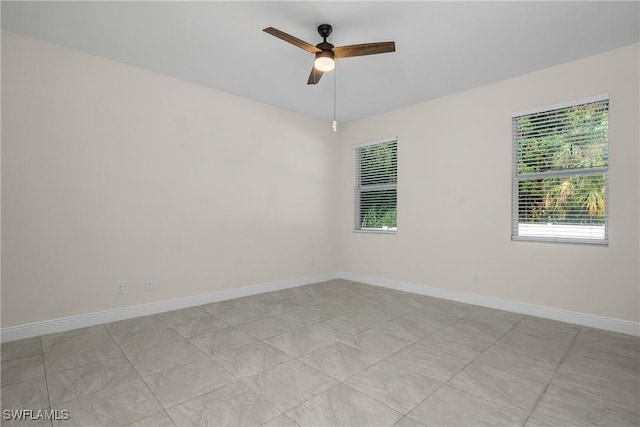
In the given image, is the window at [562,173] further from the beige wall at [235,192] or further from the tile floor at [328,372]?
the tile floor at [328,372]

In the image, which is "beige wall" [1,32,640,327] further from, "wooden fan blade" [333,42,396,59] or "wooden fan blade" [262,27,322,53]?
"wooden fan blade" [333,42,396,59]

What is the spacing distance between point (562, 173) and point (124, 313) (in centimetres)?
503

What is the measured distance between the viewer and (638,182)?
Result: 303cm

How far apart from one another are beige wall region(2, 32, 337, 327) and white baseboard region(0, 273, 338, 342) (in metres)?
0.07

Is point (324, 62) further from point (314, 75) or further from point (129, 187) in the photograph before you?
point (129, 187)

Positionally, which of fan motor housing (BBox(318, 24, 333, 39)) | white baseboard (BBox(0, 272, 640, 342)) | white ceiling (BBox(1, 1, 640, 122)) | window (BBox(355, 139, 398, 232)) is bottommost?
white baseboard (BBox(0, 272, 640, 342))

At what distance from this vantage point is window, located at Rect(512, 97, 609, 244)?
130 inches

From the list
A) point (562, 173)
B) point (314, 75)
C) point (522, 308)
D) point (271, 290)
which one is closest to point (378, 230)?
point (271, 290)

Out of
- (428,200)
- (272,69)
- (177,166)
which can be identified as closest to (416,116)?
(428,200)

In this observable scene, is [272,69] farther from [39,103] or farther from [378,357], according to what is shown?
[378,357]

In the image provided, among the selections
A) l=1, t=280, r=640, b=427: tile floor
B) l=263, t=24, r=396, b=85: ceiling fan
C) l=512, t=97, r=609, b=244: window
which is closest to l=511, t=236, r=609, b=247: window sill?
l=512, t=97, r=609, b=244: window

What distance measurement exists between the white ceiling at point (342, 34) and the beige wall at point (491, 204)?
0.33m

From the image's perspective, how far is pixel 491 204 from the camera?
4.00 m

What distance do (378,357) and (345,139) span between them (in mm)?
4090
